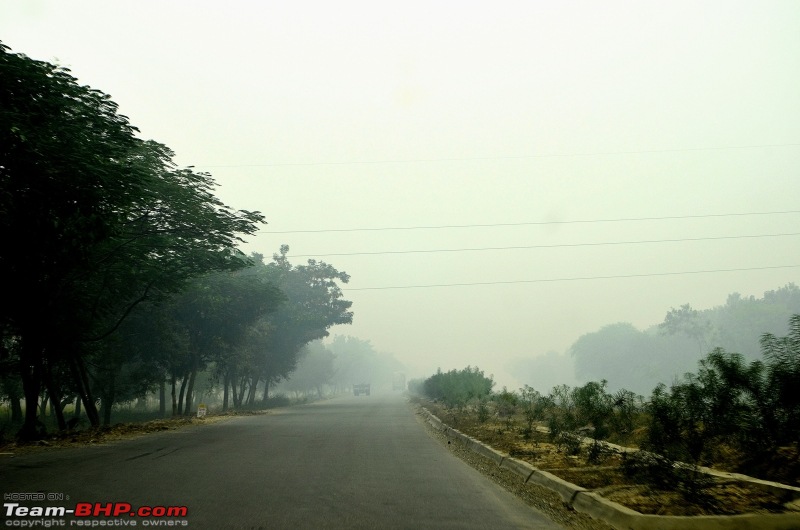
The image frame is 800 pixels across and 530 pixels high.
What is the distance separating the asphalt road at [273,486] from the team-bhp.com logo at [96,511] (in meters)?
0.06

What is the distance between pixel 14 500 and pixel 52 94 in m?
7.66

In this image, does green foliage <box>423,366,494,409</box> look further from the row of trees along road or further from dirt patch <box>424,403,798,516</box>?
dirt patch <box>424,403,798,516</box>

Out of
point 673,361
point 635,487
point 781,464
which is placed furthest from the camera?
point 673,361

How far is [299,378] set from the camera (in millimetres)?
98000

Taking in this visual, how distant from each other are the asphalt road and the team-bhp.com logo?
0.19 ft

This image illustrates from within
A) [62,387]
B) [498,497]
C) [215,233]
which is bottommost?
[498,497]

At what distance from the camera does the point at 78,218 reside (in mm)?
12164

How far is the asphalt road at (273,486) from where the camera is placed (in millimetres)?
6641

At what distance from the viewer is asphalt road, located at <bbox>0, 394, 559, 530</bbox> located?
6641mm

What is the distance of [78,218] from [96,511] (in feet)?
23.5

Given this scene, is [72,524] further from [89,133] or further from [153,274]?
[153,274]

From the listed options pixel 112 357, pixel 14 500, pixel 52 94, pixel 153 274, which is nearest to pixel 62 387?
pixel 112 357

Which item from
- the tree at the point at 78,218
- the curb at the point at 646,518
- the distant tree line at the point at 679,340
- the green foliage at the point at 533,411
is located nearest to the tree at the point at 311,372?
the distant tree line at the point at 679,340

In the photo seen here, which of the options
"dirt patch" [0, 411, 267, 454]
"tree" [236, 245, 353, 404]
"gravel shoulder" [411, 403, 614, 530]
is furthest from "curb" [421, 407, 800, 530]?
"tree" [236, 245, 353, 404]
